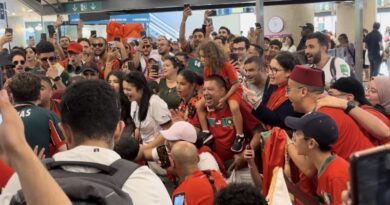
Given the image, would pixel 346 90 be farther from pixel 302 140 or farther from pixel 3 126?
pixel 3 126

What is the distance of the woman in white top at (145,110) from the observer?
15.4 feet

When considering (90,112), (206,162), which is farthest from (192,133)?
(90,112)

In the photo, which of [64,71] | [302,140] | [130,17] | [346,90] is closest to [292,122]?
[302,140]

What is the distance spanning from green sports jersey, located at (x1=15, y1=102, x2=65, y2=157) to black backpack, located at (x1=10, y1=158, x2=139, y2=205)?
6.48 ft

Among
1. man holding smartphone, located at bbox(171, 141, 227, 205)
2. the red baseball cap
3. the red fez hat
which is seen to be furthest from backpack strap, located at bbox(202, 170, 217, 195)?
the red baseball cap

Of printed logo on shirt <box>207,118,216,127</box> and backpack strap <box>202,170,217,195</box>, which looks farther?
printed logo on shirt <box>207,118,216,127</box>

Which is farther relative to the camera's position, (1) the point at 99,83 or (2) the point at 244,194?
(2) the point at 244,194

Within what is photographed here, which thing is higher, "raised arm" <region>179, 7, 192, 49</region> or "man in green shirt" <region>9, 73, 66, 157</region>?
"raised arm" <region>179, 7, 192, 49</region>

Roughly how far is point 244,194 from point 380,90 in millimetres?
2071

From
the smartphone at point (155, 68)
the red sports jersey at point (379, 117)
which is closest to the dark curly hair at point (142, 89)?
the red sports jersey at point (379, 117)

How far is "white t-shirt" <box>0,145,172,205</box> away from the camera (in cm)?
159

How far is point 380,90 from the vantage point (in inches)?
159

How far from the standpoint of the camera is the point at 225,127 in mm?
4480

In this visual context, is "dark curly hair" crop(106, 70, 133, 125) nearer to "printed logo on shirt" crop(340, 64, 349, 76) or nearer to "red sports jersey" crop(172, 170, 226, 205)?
"red sports jersey" crop(172, 170, 226, 205)
